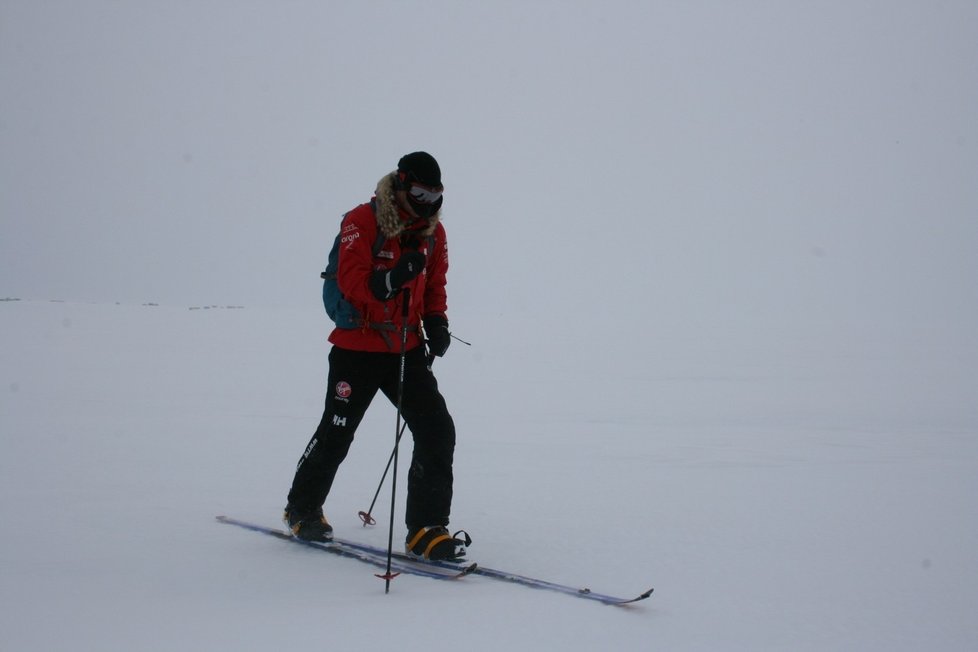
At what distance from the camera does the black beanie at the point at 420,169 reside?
377 cm

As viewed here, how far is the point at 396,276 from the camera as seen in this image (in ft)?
11.9

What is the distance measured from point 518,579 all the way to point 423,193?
1676 mm

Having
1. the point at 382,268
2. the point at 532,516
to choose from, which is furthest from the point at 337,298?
the point at 532,516

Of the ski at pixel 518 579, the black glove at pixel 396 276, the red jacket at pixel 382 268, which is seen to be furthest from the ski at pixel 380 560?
the black glove at pixel 396 276

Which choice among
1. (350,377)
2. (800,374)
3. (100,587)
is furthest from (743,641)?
(800,374)

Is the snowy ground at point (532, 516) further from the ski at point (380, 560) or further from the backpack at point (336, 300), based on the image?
the backpack at point (336, 300)

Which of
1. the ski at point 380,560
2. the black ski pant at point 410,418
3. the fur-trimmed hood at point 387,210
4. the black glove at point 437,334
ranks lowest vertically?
the ski at point 380,560

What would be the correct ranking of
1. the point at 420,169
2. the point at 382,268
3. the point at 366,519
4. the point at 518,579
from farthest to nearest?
the point at 366,519 < the point at 382,268 < the point at 420,169 < the point at 518,579

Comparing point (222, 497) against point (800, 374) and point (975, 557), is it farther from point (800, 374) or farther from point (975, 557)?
point (800, 374)

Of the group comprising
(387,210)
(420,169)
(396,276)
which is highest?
(420,169)

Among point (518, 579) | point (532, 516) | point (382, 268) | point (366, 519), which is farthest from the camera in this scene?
point (532, 516)

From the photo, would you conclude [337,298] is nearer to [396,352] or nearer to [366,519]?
[396,352]

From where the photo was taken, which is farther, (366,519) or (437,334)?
(366,519)

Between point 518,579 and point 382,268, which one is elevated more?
point 382,268
